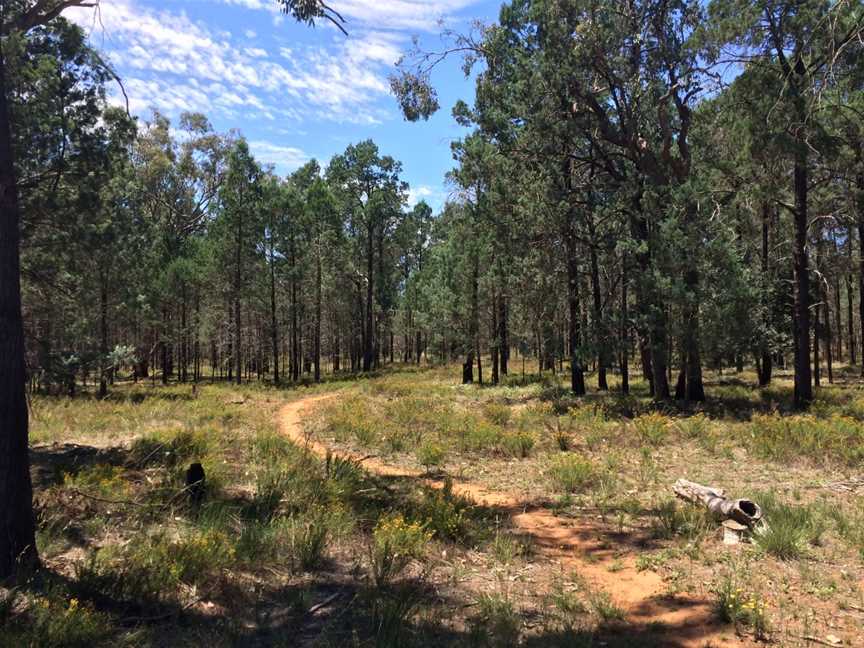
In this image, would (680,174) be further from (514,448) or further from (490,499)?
(490,499)

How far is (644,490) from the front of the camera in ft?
29.9

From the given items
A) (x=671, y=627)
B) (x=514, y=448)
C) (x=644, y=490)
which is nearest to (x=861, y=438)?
(x=644, y=490)

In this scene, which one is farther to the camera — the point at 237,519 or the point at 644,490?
the point at 644,490

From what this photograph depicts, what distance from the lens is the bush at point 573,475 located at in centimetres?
951

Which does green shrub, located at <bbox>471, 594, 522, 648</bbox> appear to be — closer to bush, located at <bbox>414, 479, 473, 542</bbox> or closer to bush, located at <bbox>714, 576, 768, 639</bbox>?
bush, located at <bbox>414, 479, 473, 542</bbox>

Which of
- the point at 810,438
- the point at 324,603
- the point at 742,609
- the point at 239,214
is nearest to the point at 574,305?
the point at 810,438

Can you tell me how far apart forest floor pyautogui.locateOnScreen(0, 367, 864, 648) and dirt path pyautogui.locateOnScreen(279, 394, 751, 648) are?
30mm

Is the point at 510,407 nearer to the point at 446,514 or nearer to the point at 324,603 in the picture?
the point at 446,514

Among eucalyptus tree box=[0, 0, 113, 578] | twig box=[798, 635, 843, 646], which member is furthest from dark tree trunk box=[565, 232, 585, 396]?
eucalyptus tree box=[0, 0, 113, 578]

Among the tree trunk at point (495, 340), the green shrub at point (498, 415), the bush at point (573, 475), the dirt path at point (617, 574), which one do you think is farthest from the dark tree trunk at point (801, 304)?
the tree trunk at point (495, 340)

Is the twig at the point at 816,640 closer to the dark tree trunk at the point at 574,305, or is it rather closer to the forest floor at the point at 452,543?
the forest floor at the point at 452,543

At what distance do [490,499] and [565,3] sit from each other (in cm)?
1562

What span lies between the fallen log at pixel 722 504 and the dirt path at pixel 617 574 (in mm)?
1420

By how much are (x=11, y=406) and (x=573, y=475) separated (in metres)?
8.11
